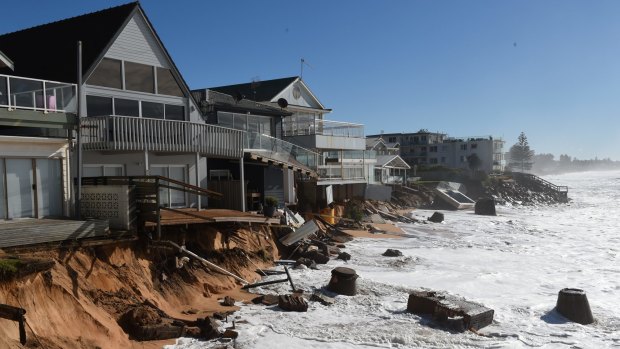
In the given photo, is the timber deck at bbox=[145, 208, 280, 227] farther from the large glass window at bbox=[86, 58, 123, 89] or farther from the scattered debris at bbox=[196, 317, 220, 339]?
the large glass window at bbox=[86, 58, 123, 89]

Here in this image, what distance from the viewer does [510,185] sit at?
79938 millimetres

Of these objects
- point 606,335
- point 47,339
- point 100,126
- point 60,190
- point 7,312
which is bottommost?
point 606,335

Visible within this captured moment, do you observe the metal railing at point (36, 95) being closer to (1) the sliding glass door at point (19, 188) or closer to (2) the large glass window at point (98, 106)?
(1) the sliding glass door at point (19, 188)

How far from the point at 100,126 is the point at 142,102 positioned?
3434mm

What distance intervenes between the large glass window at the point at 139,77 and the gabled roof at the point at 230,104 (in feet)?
14.8

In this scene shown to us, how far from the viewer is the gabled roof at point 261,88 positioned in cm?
3756

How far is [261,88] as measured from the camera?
39562mm

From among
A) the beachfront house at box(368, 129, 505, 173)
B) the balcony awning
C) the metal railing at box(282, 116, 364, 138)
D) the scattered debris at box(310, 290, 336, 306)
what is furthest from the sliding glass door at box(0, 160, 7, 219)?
the beachfront house at box(368, 129, 505, 173)

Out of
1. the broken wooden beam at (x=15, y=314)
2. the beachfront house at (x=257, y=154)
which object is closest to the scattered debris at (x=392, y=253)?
the beachfront house at (x=257, y=154)

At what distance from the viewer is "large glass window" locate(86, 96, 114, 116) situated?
20.1m

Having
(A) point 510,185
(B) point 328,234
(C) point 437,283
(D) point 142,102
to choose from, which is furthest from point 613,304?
(A) point 510,185

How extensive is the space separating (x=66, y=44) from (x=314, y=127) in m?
18.8

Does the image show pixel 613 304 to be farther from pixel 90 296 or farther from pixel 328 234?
pixel 90 296

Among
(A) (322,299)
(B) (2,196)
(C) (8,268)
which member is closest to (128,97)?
(B) (2,196)
